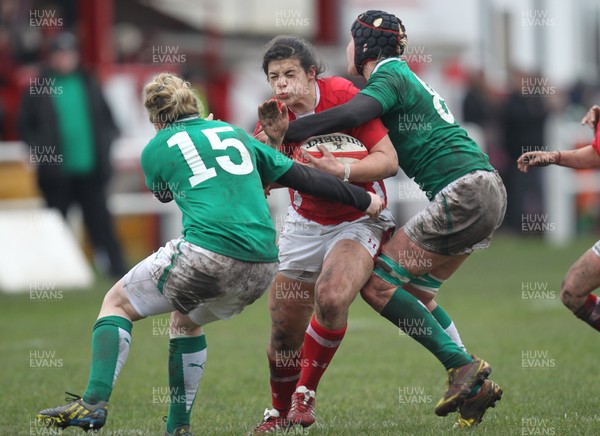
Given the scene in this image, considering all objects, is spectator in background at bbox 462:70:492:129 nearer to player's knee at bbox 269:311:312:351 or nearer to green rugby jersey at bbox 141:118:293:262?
player's knee at bbox 269:311:312:351

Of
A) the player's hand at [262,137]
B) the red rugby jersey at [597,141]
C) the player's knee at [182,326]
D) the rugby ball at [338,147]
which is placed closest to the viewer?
the player's knee at [182,326]

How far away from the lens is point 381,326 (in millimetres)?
11203

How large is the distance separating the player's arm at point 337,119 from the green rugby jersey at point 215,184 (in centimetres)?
41

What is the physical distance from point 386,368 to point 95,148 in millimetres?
6707

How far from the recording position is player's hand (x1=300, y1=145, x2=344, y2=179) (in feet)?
20.3

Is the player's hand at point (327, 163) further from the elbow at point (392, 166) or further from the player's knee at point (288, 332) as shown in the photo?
the player's knee at point (288, 332)

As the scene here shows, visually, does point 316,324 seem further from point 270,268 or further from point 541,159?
point 541,159

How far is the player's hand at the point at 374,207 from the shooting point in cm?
609

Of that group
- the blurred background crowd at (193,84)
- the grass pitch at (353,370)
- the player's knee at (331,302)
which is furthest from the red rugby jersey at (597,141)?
the blurred background crowd at (193,84)

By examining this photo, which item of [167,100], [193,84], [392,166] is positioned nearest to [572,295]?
[392,166]

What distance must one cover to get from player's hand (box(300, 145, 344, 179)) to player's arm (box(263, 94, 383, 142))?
4.5 inches

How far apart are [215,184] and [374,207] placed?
834 millimetres

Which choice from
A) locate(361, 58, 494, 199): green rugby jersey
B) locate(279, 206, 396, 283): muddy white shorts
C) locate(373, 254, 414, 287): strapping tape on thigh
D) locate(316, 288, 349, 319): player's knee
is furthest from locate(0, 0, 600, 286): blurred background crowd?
locate(316, 288, 349, 319): player's knee

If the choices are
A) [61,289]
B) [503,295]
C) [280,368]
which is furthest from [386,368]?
[61,289]
